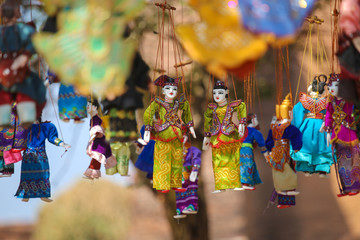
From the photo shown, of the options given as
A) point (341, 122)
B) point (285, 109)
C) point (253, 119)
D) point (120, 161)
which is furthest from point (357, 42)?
point (120, 161)

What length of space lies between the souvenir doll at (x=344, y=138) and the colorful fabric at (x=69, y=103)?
222 cm

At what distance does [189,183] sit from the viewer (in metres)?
7.62

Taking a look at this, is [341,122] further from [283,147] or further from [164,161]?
[164,161]

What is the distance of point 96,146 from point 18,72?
1.96 meters

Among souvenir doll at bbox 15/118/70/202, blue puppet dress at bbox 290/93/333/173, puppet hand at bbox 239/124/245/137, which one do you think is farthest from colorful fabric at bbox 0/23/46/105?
blue puppet dress at bbox 290/93/333/173

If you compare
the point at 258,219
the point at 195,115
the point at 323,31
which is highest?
the point at 323,31

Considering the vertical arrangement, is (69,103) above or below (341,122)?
above

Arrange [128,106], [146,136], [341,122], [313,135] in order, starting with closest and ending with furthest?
[128,106]
[341,122]
[146,136]
[313,135]

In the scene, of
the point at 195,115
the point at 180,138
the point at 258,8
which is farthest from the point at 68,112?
the point at 195,115

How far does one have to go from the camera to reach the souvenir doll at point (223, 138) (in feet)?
21.4

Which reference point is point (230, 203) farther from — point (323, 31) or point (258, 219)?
point (323, 31)

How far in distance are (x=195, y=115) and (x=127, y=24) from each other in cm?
550

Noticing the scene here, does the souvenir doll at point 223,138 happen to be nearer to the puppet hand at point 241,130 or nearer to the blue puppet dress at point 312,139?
the puppet hand at point 241,130

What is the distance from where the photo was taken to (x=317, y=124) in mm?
6637
